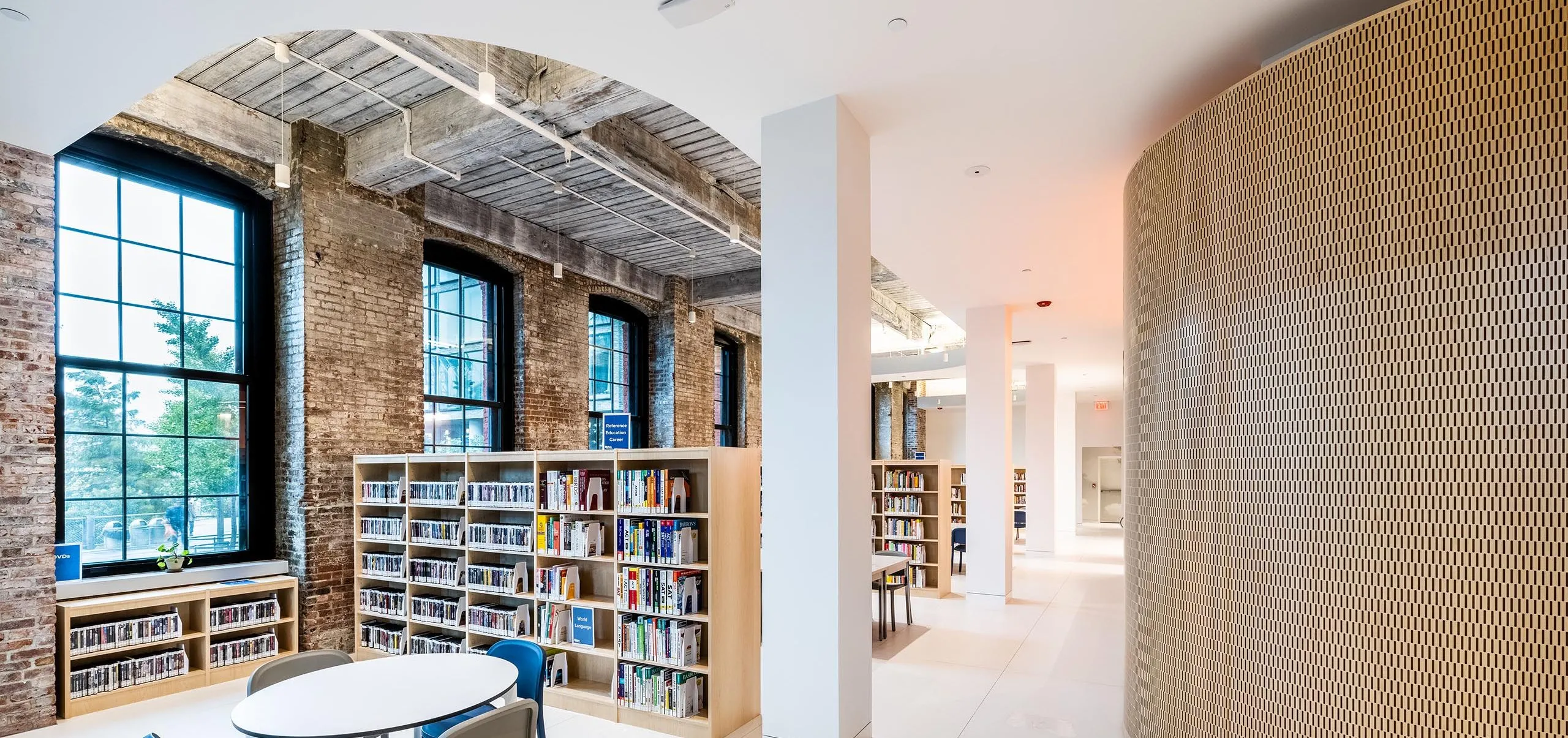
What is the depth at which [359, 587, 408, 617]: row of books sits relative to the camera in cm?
667

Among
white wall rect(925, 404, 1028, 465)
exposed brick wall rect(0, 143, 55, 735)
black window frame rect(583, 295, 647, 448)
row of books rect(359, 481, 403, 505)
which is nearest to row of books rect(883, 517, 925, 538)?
black window frame rect(583, 295, 647, 448)

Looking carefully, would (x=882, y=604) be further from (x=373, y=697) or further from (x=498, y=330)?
(x=498, y=330)

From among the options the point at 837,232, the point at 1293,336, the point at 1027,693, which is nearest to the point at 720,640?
the point at 1027,693

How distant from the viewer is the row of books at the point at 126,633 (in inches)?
209

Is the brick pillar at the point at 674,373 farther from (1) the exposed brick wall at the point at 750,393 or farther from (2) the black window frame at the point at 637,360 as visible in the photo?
(1) the exposed brick wall at the point at 750,393

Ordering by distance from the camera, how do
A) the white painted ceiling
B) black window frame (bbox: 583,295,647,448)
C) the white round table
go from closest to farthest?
the white round table → the white painted ceiling → black window frame (bbox: 583,295,647,448)

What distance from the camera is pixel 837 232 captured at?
12.7ft

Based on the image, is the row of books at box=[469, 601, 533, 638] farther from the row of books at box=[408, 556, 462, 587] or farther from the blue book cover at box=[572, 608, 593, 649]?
the blue book cover at box=[572, 608, 593, 649]

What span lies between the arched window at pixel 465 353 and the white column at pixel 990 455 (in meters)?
5.89

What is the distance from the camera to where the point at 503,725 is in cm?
307

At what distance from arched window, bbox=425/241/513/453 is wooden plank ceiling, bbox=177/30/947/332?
0.88 m

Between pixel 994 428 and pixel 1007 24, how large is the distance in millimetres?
6883

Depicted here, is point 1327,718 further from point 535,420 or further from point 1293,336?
point 535,420

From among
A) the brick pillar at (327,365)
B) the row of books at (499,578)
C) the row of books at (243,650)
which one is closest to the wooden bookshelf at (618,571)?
the row of books at (499,578)
